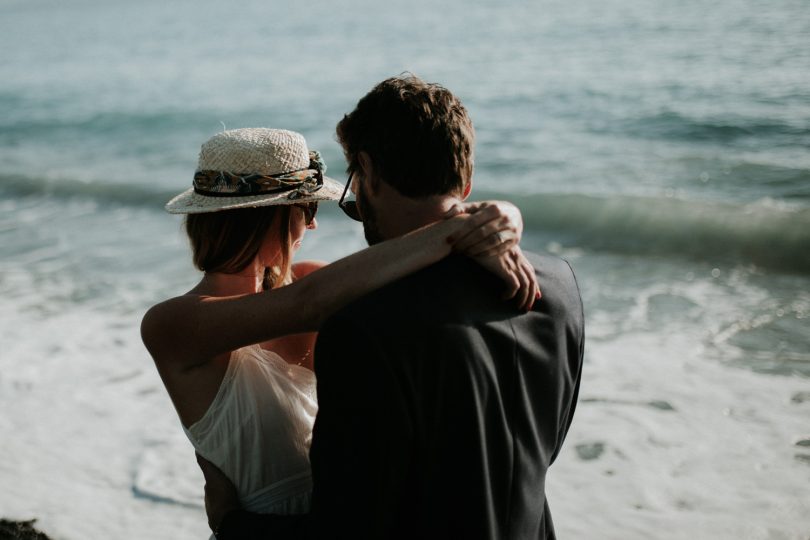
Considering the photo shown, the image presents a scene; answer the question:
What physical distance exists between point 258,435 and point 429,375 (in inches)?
32.9

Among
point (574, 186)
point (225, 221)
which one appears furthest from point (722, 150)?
point (225, 221)

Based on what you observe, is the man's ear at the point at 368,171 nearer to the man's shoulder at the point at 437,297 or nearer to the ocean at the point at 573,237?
the man's shoulder at the point at 437,297

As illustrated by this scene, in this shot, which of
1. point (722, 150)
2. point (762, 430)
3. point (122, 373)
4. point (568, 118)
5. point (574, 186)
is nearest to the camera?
point (762, 430)

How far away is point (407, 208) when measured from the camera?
6.48 feet

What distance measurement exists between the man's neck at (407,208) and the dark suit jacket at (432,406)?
208 mm

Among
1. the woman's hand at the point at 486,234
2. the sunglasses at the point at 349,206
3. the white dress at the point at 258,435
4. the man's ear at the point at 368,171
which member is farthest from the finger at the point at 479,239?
the white dress at the point at 258,435

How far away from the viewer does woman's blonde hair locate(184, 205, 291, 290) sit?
7.86 feet

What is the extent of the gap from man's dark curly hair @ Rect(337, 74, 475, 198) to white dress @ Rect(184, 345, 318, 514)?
0.73 metres

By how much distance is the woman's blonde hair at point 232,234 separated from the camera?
2395 mm

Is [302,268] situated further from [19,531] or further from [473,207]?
[19,531]

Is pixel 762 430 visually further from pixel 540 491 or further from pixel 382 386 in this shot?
pixel 382 386

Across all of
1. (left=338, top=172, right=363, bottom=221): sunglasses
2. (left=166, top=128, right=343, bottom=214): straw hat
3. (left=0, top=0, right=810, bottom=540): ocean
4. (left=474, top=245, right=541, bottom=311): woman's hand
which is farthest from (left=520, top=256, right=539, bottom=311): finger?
(left=0, top=0, right=810, bottom=540): ocean

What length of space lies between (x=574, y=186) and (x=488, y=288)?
9.34 m

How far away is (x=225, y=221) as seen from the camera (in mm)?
2406
